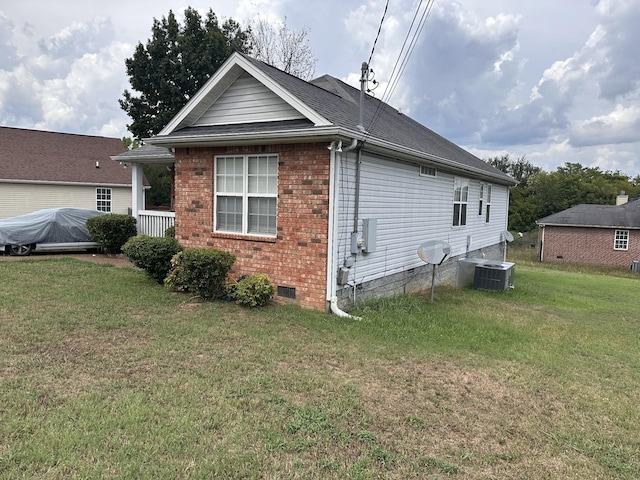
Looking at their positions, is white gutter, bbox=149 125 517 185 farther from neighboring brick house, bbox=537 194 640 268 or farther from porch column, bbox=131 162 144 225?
neighboring brick house, bbox=537 194 640 268

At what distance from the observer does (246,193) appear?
8078 millimetres

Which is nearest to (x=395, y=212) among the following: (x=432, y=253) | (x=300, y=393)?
(x=432, y=253)

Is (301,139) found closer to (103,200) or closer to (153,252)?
(153,252)

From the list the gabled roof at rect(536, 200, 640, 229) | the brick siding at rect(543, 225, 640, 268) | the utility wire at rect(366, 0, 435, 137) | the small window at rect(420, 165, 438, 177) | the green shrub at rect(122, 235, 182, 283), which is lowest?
the brick siding at rect(543, 225, 640, 268)

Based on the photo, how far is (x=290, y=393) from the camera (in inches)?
→ 165

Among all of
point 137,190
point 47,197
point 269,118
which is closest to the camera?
point 269,118

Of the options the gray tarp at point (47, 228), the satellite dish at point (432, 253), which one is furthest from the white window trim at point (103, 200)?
the satellite dish at point (432, 253)

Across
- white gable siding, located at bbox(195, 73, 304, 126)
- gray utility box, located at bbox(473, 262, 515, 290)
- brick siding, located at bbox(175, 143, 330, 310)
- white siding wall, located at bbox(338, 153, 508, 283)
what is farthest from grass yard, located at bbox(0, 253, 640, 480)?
gray utility box, located at bbox(473, 262, 515, 290)

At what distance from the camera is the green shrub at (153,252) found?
28.0 ft

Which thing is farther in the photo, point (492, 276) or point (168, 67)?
point (168, 67)

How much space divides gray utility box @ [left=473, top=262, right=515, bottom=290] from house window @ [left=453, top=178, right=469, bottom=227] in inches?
59.4

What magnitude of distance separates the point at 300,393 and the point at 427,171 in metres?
7.32

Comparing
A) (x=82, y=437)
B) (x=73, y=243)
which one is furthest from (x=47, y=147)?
(x=82, y=437)

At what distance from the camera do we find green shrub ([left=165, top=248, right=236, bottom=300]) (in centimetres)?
746
